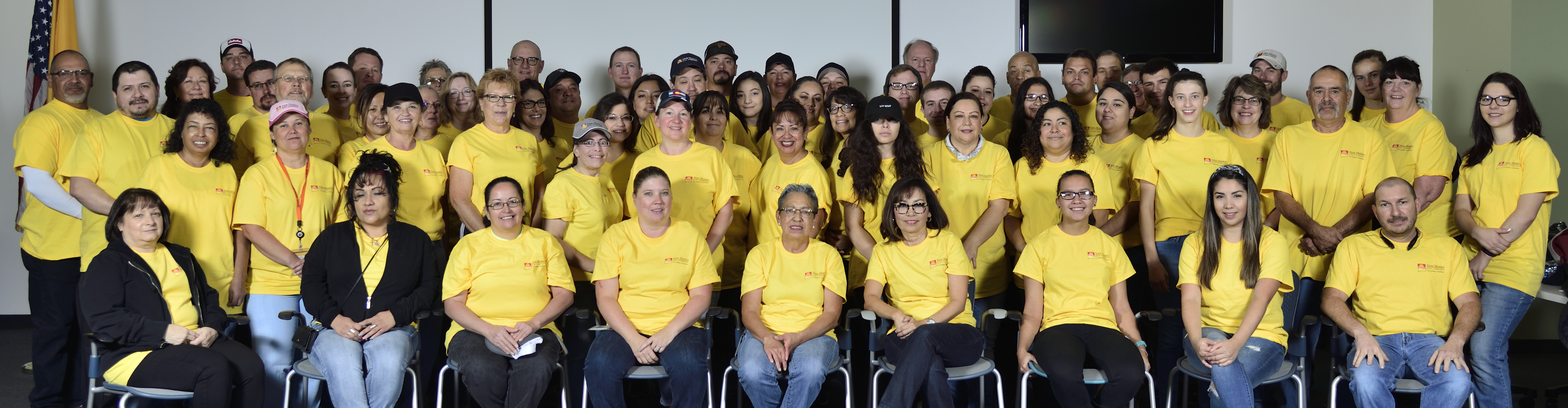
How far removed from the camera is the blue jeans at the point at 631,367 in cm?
314

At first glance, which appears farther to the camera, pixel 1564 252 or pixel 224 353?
pixel 1564 252

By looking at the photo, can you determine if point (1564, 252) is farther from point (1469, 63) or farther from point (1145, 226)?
point (1469, 63)

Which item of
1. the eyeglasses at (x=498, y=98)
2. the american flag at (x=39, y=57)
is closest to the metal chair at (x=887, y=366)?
the eyeglasses at (x=498, y=98)

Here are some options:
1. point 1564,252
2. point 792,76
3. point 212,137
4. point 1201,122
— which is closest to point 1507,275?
point 1564,252

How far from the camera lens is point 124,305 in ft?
9.98

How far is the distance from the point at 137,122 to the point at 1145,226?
3.88 metres

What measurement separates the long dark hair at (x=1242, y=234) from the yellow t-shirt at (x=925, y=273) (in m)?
0.78

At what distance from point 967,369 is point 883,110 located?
105cm

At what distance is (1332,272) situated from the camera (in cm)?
328

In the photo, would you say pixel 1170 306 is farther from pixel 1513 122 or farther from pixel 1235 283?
pixel 1513 122

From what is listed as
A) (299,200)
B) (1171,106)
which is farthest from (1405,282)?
(299,200)

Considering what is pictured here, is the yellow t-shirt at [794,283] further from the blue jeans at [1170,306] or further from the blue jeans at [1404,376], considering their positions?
the blue jeans at [1404,376]

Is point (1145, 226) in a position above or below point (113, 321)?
above

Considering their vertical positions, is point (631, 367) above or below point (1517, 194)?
below
